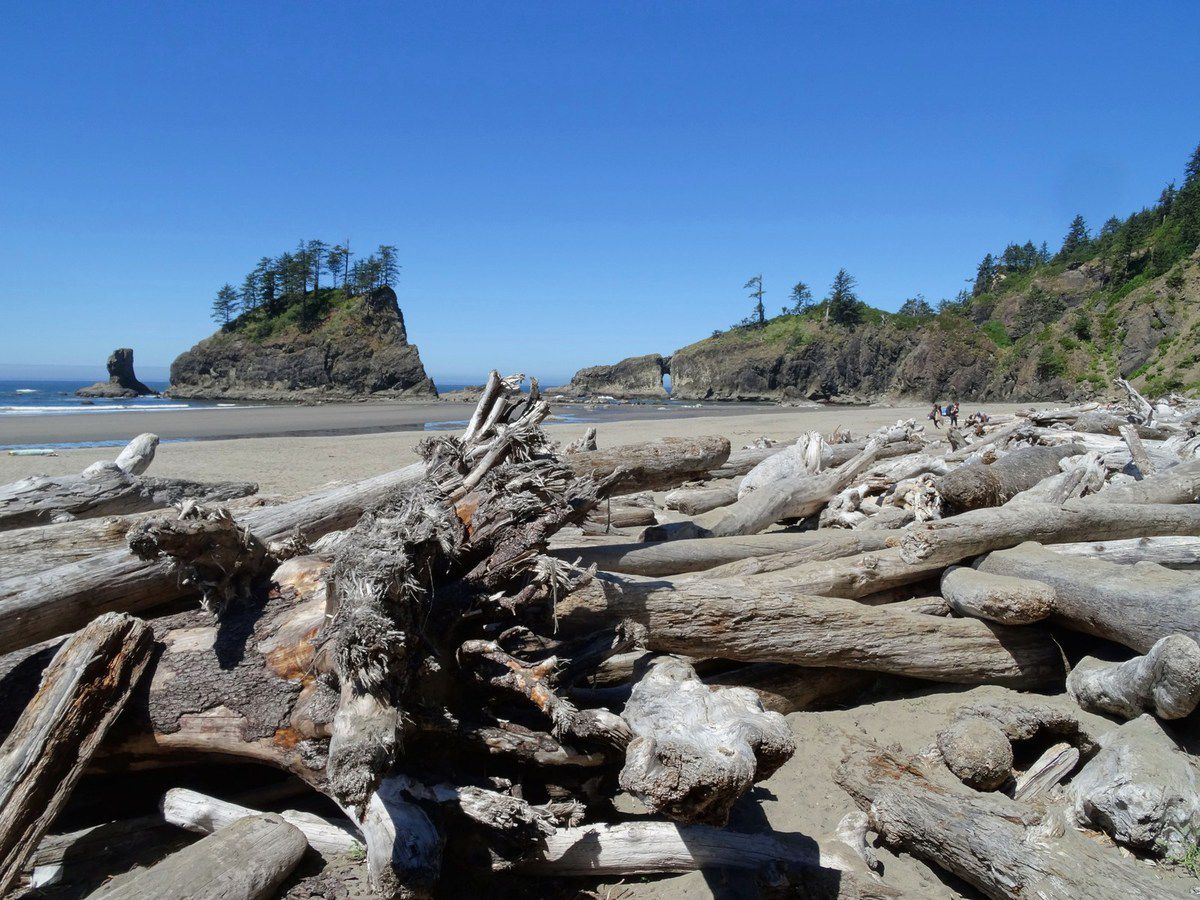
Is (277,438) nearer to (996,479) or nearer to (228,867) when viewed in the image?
(996,479)

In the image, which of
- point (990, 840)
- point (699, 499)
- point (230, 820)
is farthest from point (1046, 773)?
point (699, 499)

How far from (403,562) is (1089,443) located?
9889 mm

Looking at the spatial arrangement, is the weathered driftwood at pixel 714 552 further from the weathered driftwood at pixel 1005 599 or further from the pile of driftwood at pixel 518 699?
the weathered driftwood at pixel 1005 599

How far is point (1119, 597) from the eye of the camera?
12.0 feet

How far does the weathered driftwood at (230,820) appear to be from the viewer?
288 cm

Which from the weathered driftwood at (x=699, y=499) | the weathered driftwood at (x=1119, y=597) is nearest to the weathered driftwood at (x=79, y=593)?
the weathered driftwood at (x=1119, y=597)

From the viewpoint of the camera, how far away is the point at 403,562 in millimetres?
2592

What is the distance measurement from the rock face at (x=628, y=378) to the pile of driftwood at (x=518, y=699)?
77.8 m

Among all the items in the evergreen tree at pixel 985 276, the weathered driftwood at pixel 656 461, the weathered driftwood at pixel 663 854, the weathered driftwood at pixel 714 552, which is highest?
the evergreen tree at pixel 985 276

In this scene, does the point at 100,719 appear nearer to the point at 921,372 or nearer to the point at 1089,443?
the point at 1089,443

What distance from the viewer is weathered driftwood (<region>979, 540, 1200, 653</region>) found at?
3406mm

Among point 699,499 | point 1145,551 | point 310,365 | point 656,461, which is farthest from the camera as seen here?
point 310,365

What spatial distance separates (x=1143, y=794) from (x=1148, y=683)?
0.74 meters

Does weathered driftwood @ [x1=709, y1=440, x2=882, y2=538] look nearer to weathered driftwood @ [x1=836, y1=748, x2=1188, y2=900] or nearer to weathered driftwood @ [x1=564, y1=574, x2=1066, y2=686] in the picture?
weathered driftwood @ [x1=564, y1=574, x2=1066, y2=686]
